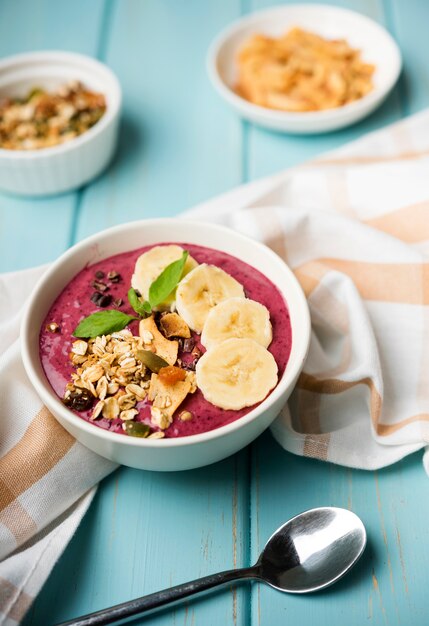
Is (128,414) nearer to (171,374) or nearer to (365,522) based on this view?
(171,374)

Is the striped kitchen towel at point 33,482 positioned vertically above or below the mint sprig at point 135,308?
below

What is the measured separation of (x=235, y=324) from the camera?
1915mm

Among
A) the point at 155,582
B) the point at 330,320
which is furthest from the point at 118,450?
the point at 330,320

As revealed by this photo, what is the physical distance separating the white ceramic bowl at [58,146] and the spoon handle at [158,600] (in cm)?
161

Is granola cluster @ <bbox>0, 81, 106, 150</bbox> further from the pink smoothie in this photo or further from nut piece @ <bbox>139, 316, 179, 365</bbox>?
nut piece @ <bbox>139, 316, 179, 365</bbox>

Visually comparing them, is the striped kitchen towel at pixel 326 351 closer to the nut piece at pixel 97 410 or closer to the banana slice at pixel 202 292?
the nut piece at pixel 97 410

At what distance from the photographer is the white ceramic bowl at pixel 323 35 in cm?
293

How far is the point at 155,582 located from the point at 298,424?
0.57m

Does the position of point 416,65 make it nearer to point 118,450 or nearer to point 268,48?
point 268,48

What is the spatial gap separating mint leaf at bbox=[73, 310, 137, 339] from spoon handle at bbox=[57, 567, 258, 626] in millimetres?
634

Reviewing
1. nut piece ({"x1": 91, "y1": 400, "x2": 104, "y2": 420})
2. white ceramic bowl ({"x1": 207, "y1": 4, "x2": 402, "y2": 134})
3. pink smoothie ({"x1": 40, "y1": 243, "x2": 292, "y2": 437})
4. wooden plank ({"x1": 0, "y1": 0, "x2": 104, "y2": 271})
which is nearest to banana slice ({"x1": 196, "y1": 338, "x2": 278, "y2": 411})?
pink smoothie ({"x1": 40, "y1": 243, "x2": 292, "y2": 437})

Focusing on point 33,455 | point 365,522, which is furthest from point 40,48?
point 365,522

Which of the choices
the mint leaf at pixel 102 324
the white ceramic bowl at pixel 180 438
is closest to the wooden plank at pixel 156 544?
the white ceramic bowl at pixel 180 438

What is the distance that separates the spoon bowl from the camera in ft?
5.71
